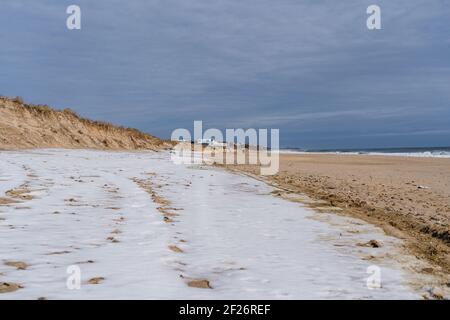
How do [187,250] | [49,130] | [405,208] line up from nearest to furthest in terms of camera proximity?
[187,250], [405,208], [49,130]

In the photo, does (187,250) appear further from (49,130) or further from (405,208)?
(49,130)

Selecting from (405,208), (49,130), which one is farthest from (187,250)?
(49,130)

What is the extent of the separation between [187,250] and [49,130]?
24.9 m

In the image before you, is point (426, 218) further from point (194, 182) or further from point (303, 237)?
point (194, 182)

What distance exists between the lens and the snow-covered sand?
12.1ft

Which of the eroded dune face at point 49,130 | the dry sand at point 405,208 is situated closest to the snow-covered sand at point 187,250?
the dry sand at point 405,208

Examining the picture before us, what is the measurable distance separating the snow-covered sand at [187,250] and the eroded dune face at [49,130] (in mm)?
17247

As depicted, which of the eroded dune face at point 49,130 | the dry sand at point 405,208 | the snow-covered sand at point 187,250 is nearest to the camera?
the snow-covered sand at point 187,250

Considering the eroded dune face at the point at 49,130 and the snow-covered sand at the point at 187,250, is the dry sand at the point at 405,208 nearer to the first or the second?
the snow-covered sand at the point at 187,250

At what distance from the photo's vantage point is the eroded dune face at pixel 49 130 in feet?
79.1

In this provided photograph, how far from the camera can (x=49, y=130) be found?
89.7 feet

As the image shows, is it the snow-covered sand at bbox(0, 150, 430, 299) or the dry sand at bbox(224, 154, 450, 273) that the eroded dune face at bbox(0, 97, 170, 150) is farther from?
the dry sand at bbox(224, 154, 450, 273)
